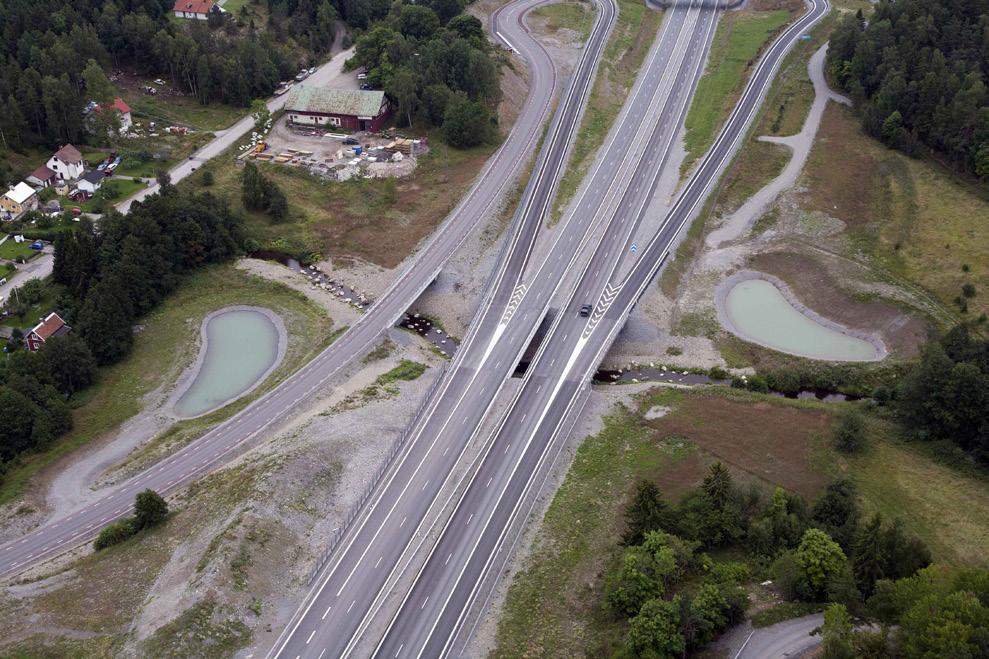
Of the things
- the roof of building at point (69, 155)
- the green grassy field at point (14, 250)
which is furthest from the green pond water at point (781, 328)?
the roof of building at point (69, 155)

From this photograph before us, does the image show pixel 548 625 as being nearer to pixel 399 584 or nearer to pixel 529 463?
pixel 399 584

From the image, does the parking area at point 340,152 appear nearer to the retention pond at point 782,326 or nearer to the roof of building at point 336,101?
the roof of building at point 336,101

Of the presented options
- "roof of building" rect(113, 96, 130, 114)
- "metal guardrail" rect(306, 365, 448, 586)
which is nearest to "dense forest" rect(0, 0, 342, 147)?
"roof of building" rect(113, 96, 130, 114)

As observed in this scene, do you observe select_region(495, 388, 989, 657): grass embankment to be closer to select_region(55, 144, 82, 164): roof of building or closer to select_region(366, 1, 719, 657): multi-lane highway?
select_region(366, 1, 719, 657): multi-lane highway

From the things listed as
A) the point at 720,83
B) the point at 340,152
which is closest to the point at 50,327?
the point at 340,152

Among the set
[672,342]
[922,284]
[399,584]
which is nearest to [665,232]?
[672,342]

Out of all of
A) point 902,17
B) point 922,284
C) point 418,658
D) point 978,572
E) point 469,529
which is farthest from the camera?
point 902,17
